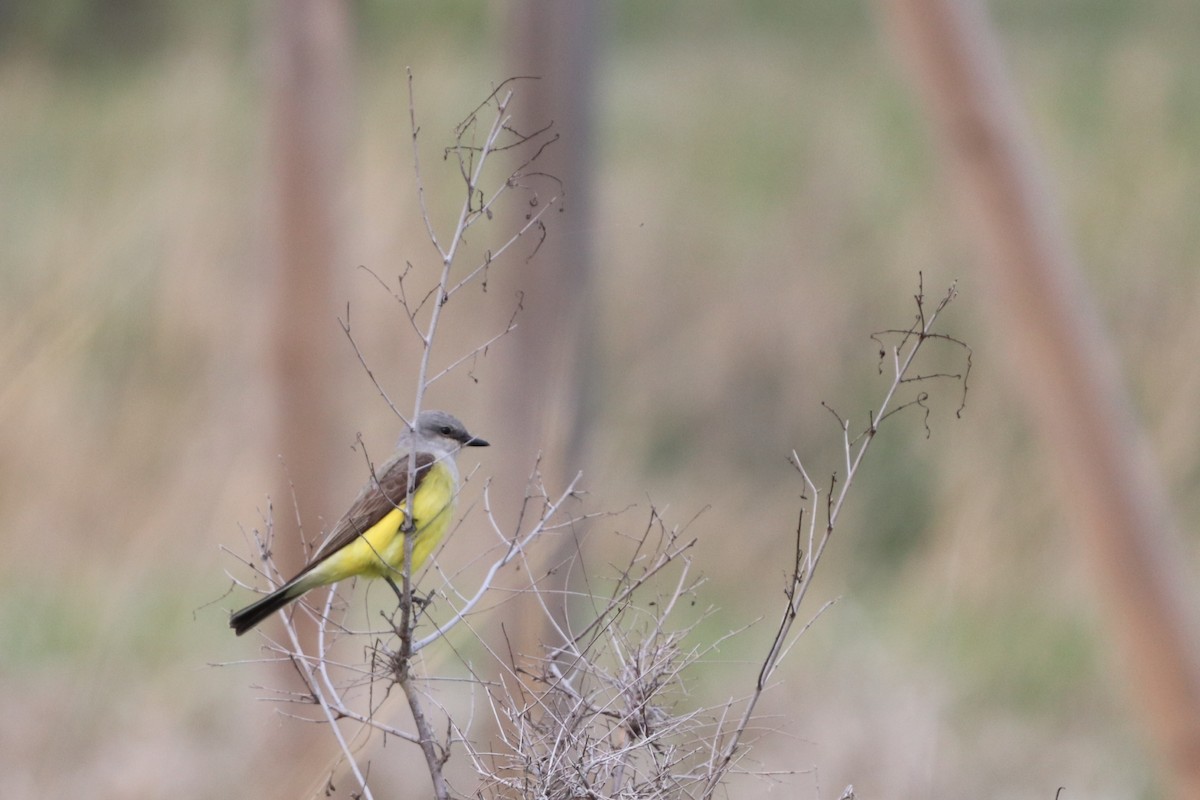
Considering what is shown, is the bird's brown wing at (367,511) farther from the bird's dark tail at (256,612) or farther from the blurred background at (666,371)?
the blurred background at (666,371)

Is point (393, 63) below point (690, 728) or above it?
above

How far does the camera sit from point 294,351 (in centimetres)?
321

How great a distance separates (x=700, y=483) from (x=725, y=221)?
1.99 metres

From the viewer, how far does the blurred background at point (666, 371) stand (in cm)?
401

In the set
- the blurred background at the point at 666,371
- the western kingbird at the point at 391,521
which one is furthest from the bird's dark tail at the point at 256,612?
the blurred background at the point at 666,371

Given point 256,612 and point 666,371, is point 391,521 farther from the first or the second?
point 666,371

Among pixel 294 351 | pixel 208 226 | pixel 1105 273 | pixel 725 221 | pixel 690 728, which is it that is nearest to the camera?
pixel 690 728

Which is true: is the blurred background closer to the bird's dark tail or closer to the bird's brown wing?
the bird's brown wing

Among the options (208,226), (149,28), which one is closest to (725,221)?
(208,226)

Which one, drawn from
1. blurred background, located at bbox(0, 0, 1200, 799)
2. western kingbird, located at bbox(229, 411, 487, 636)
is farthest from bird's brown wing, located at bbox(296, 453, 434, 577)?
blurred background, located at bbox(0, 0, 1200, 799)

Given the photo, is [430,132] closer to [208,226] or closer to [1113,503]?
[208,226]

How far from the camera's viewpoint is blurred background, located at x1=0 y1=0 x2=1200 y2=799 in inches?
158

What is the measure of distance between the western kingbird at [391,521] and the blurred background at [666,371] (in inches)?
9.0

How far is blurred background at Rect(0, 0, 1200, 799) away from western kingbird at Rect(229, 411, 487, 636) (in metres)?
0.23
